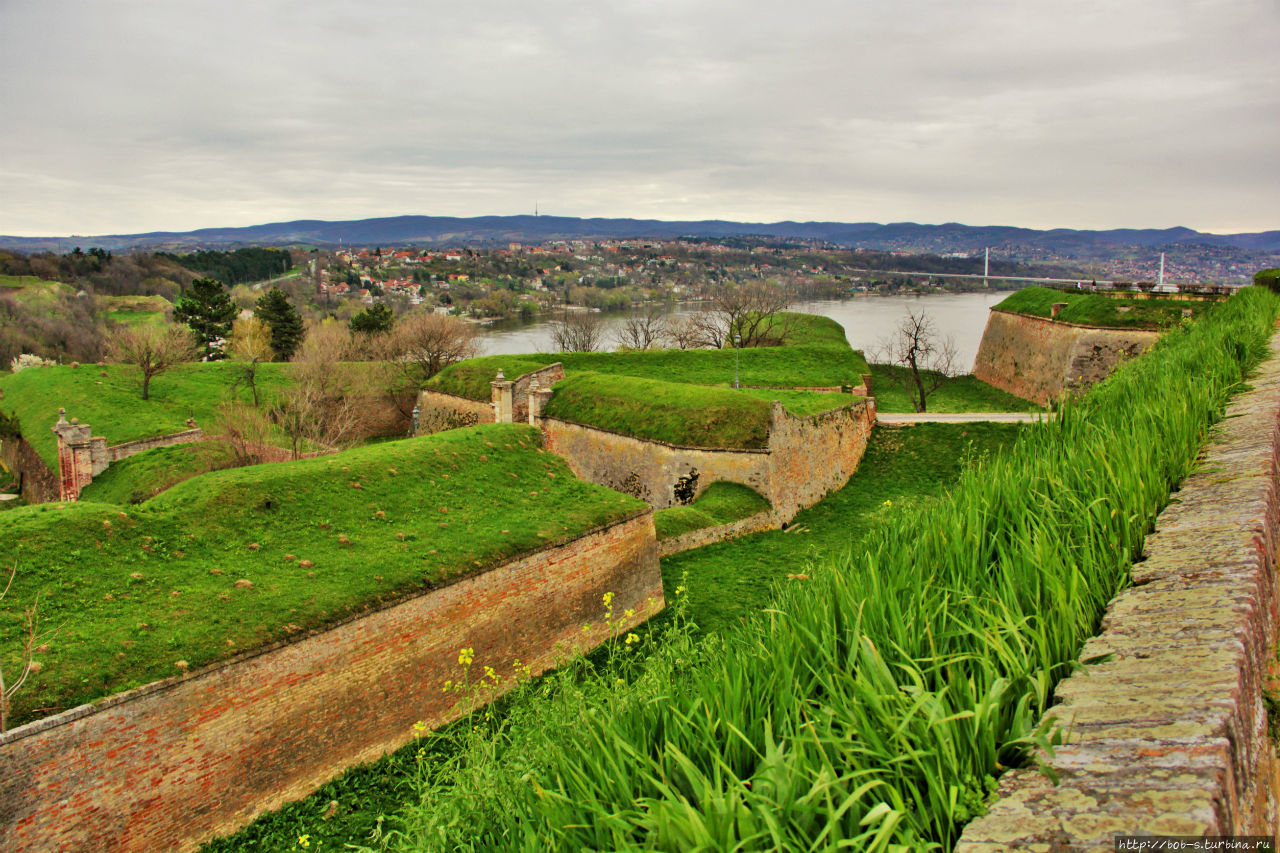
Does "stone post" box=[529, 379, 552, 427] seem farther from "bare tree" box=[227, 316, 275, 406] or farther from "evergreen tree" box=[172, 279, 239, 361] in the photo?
"evergreen tree" box=[172, 279, 239, 361]

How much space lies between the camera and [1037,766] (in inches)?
79.6

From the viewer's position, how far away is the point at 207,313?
149ft

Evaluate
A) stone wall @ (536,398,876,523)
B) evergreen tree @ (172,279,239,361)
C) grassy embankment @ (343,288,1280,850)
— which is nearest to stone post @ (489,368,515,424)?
stone wall @ (536,398,876,523)

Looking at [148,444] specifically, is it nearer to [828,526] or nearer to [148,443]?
[148,443]

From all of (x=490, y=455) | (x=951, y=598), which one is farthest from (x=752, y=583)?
(x=951, y=598)

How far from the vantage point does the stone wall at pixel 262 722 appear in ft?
23.7

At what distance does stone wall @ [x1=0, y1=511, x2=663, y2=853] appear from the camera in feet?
23.7

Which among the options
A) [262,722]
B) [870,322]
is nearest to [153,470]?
[262,722]

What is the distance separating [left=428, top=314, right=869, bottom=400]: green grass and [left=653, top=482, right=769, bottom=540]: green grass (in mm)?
7801

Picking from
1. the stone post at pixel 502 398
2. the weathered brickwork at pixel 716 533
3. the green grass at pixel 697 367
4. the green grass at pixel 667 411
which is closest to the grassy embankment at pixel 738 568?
the weathered brickwork at pixel 716 533

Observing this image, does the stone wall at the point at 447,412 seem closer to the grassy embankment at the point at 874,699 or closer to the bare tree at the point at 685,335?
the bare tree at the point at 685,335

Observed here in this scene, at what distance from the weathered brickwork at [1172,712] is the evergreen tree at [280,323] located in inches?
1820

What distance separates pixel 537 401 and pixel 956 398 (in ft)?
65.7

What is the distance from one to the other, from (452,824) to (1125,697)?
267 cm
